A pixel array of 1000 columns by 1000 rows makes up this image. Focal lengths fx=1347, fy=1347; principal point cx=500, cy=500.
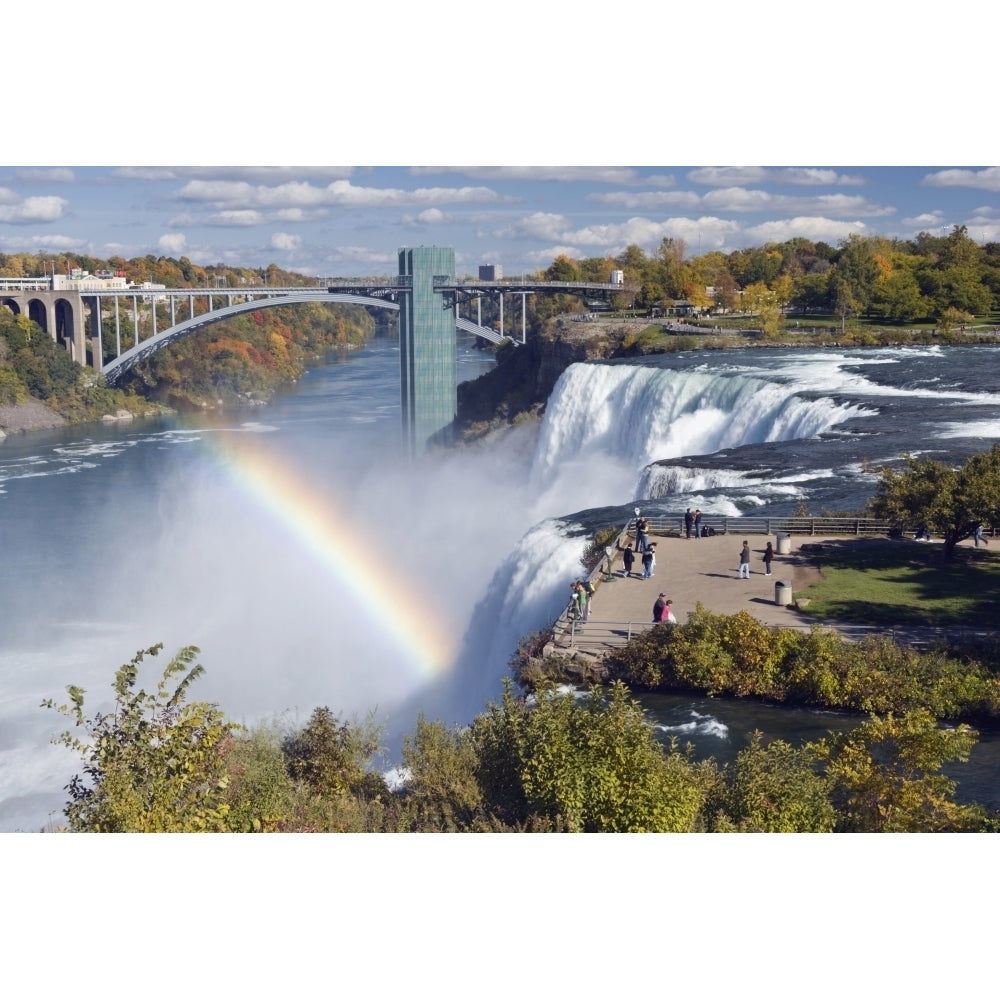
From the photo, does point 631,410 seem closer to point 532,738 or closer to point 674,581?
point 674,581

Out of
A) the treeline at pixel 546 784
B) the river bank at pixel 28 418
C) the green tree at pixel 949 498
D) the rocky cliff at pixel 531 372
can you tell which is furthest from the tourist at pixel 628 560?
the river bank at pixel 28 418

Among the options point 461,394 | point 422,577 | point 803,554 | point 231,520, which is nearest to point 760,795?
point 803,554

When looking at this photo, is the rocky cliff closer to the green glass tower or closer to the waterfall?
the green glass tower

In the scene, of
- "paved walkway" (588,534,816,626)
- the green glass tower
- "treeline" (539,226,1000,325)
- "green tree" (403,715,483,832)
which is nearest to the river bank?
the green glass tower

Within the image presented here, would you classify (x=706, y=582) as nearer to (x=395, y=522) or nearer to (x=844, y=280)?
(x=395, y=522)

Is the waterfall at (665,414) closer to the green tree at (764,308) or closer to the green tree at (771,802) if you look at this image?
the green tree at (764,308)

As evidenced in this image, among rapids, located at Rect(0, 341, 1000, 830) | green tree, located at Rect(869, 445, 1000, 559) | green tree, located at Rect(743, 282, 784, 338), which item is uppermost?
green tree, located at Rect(743, 282, 784, 338)

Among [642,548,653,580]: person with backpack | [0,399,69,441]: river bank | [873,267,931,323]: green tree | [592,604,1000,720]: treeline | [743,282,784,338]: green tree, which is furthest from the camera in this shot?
[0,399,69,441]: river bank
